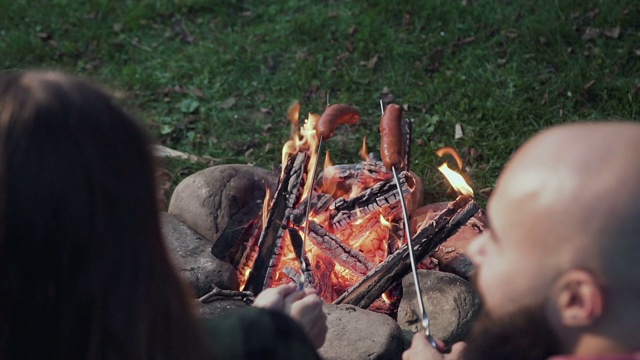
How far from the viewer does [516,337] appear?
1616mm

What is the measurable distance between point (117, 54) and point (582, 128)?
519 cm

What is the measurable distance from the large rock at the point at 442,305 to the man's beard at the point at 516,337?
1.39 meters

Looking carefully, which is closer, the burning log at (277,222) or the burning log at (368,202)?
the burning log at (277,222)

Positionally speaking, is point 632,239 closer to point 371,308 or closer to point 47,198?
point 47,198

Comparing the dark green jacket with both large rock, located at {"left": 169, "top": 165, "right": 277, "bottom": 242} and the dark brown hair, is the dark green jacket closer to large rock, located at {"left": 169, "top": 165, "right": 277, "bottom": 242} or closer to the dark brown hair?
the dark brown hair

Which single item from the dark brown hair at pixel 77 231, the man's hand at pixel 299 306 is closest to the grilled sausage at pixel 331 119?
the man's hand at pixel 299 306

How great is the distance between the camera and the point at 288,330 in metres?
1.91

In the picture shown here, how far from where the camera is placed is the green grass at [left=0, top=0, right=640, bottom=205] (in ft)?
16.5

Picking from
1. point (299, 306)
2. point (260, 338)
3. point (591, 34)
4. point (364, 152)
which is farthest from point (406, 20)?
point (260, 338)

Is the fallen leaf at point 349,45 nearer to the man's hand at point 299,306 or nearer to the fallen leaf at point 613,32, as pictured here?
the fallen leaf at point 613,32

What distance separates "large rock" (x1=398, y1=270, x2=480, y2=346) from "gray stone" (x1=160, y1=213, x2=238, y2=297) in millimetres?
802

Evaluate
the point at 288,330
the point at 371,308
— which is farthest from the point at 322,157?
the point at 288,330

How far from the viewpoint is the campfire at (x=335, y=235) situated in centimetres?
332

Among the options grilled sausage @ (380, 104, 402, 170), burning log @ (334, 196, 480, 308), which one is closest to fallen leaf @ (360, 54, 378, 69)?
grilled sausage @ (380, 104, 402, 170)
